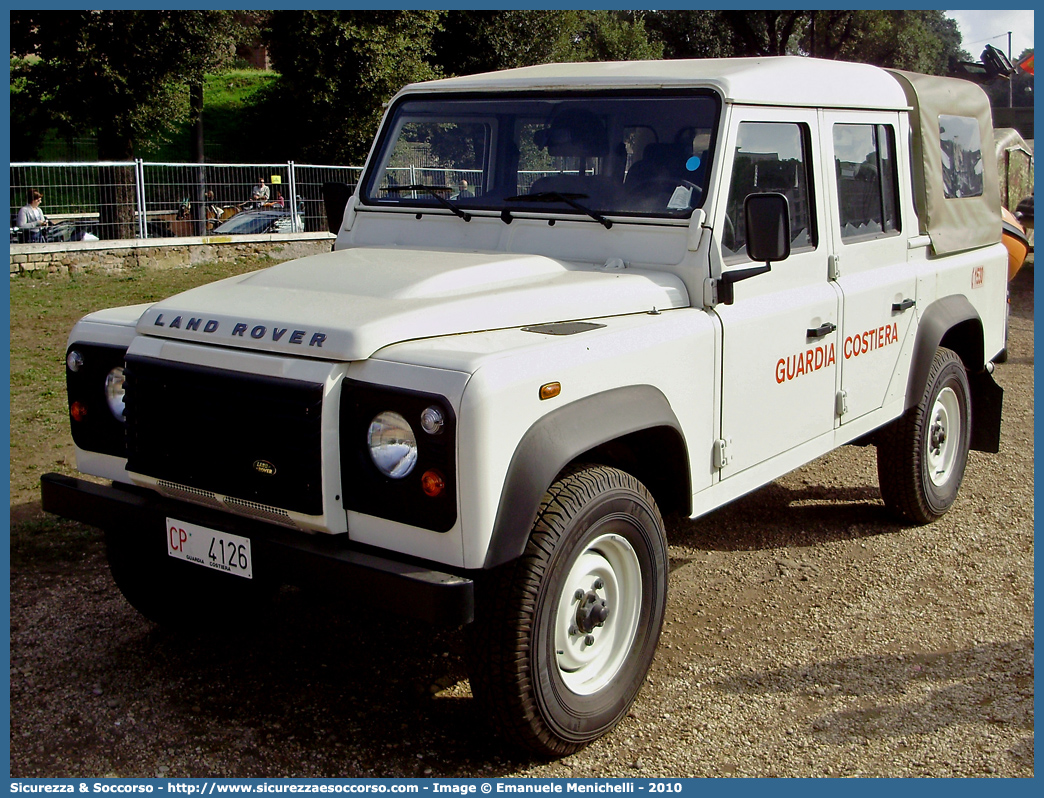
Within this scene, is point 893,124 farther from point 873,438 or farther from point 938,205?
point 873,438

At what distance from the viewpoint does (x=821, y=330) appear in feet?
14.5

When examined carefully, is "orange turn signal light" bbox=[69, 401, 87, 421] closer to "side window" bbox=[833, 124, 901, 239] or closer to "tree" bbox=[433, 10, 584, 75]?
"side window" bbox=[833, 124, 901, 239]

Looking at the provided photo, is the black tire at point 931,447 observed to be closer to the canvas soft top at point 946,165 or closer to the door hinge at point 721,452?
the canvas soft top at point 946,165

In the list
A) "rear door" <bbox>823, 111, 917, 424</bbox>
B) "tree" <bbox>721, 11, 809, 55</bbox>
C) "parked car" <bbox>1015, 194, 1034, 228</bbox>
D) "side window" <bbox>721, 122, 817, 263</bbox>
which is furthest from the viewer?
"tree" <bbox>721, 11, 809, 55</bbox>

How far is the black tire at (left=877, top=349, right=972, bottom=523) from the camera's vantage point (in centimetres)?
539

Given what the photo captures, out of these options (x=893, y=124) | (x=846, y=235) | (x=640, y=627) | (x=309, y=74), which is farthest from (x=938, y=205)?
(x=309, y=74)

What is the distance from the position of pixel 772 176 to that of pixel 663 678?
6.89 ft

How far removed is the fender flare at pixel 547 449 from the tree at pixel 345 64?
22863 mm

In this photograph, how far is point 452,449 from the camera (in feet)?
9.27

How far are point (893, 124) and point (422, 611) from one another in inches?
147

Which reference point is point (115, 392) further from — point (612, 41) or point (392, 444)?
point (612, 41)

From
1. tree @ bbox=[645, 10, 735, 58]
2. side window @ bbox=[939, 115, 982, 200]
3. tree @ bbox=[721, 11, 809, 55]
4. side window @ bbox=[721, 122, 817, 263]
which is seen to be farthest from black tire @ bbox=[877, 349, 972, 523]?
tree @ bbox=[645, 10, 735, 58]

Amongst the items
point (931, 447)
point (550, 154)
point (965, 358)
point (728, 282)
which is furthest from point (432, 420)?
point (965, 358)

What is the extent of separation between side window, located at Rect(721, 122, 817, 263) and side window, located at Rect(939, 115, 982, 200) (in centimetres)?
149
